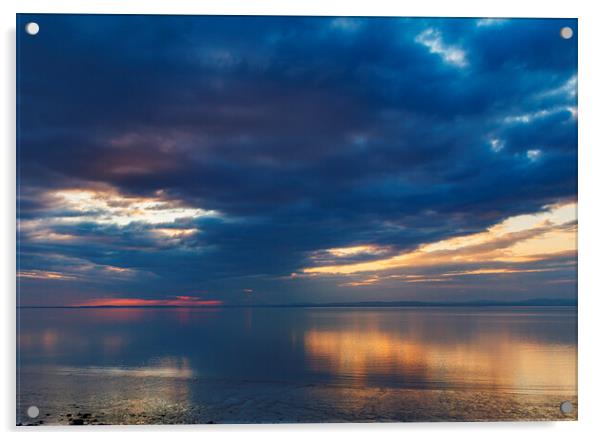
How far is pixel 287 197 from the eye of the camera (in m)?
4.39

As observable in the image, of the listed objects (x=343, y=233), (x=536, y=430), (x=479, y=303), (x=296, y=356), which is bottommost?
(x=536, y=430)

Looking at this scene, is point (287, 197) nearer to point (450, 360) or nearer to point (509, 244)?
point (509, 244)

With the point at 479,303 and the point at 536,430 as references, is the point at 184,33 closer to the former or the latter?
the point at 479,303

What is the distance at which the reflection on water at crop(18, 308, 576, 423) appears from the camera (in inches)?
157

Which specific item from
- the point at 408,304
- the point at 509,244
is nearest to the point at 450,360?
the point at 408,304

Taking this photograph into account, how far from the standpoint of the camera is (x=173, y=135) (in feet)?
13.8

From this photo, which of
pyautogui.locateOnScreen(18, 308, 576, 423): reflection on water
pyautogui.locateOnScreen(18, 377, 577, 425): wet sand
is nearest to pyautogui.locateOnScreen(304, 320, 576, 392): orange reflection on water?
pyautogui.locateOnScreen(18, 308, 576, 423): reflection on water

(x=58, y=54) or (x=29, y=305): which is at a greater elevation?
(x=58, y=54)

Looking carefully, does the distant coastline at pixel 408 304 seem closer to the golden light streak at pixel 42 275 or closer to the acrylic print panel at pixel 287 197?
the acrylic print panel at pixel 287 197

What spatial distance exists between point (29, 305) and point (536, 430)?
12.3ft

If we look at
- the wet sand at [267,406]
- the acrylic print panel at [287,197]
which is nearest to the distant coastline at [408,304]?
the acrylic print panel at [287,197]

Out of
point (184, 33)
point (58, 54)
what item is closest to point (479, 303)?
point (184, 33)
